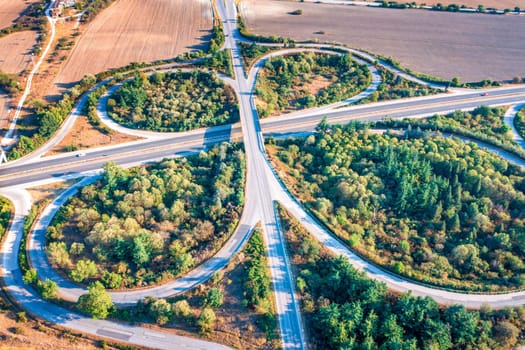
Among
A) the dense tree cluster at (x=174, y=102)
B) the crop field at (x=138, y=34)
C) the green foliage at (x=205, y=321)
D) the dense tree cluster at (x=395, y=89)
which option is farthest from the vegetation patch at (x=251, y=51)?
the green foliage at (x=205, y=321)

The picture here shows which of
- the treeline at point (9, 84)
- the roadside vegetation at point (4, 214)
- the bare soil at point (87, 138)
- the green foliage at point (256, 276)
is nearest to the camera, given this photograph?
the green foliage at point (256, 276)

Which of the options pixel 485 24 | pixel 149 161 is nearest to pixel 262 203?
pixel 149 161

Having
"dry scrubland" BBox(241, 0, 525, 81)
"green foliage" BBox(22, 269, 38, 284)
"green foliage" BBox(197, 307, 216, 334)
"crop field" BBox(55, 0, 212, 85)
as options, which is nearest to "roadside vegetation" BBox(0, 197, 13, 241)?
"green foliage" BBox(22, 269, 38, 284)

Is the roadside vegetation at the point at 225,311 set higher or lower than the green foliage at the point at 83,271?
lower

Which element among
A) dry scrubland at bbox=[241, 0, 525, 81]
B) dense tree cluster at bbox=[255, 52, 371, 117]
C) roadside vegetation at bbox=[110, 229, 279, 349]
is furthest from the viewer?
dry scrubland at bbox=[241, 0, 525, 81]

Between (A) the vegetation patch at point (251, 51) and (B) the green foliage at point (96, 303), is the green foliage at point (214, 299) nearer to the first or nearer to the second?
(B) the green foliage at point (96, 303)

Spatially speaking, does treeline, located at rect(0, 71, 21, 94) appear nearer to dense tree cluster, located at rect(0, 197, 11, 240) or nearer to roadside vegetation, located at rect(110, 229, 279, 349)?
dense tree cluster, located at rect(0, 197, 11, 240)

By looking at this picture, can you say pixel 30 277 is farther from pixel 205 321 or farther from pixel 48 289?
pixel 205 321
